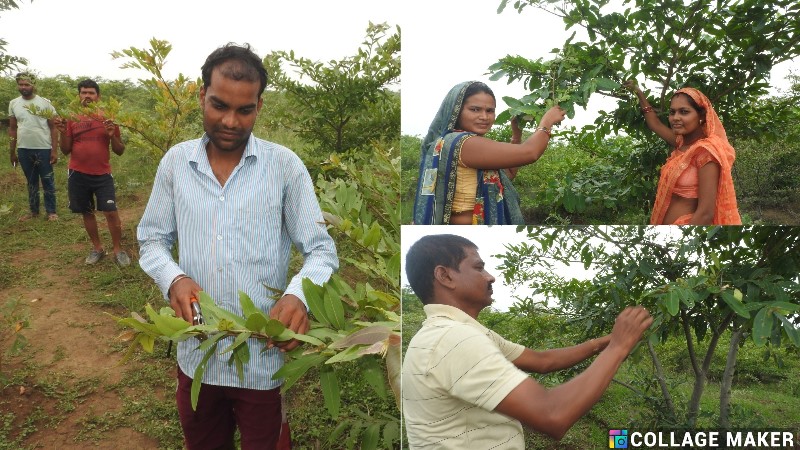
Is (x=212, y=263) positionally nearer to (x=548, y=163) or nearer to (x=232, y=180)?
(x=232, y=180)

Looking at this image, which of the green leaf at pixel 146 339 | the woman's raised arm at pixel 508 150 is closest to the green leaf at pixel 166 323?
the green leaf at pixel 146 339

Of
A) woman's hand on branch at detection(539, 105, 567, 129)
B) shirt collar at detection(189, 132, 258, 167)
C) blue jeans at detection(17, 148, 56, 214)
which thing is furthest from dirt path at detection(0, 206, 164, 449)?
woman's hand on branch at detection(539, 105, 567, 129)

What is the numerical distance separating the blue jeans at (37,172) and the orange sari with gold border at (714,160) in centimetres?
507

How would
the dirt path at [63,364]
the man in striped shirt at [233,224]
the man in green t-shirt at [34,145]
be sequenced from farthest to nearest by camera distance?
the man in green t-shirt at [34,145]
the dirt path at [63,364]
the man in striped shirt at [233,224]

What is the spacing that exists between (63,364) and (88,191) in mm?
1472

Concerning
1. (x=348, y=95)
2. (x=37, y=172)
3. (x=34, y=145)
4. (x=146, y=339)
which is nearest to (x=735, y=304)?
(x=146, y=339)

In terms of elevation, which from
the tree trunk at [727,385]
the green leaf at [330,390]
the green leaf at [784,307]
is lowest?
the green leaf at [330,390]

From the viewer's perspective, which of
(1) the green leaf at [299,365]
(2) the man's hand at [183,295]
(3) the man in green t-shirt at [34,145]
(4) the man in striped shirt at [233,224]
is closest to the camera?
(1) the green leaf at [299,365]

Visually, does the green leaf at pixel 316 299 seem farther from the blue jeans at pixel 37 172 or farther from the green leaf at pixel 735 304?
the blue jeans at pixel 37 172

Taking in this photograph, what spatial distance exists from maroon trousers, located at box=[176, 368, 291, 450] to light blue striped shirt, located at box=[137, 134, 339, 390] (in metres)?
0.05

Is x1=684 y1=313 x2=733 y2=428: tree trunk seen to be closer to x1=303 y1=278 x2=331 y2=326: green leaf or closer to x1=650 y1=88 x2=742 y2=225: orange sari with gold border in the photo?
x1=650 y1=88 x2=742 y2=225: orange sari with gold border

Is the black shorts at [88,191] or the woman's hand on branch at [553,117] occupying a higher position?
the woman's hand on branch at [553,117]

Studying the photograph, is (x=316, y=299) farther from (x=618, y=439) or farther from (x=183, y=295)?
(x=618, y=439)

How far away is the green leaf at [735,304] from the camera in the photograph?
3.27ft
